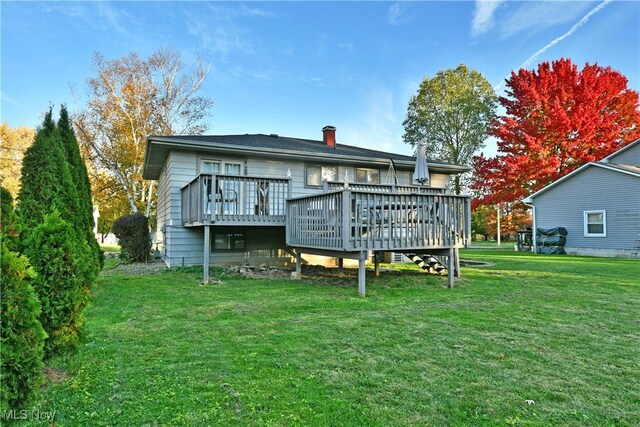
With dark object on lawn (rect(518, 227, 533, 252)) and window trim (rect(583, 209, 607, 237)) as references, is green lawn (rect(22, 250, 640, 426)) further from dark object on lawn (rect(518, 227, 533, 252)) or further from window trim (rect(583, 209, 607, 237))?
dark object on lawn (rect(518, 227, 533, 252))

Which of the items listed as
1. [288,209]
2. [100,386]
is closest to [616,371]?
[100,386]

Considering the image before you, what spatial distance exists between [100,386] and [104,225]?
35.5m

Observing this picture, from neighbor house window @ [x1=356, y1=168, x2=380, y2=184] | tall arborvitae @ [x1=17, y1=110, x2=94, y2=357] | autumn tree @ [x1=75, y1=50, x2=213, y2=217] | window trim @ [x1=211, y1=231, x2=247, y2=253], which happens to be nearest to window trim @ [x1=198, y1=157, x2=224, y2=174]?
window trim @ [x1=211, y1=231, x2=247, y2=253]

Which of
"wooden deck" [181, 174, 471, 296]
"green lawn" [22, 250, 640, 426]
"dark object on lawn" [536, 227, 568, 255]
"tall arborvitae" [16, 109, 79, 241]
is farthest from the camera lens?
"dark object on lawn" [536, 227, 568, 255]

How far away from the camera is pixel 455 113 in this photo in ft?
91.4

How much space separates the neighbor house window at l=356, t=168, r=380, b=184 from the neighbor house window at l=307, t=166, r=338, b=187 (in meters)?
0.90

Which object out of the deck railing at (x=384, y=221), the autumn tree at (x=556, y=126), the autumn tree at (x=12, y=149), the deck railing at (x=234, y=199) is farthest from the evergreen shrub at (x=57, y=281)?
the autumn tree at (x=12, y=149)

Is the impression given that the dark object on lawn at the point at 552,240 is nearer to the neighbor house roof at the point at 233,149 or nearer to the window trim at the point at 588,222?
the window trim at the point at 588,222

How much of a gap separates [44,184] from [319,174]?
811 centimetres

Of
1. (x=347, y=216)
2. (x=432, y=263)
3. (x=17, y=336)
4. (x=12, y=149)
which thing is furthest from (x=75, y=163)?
(x=12, y=149)

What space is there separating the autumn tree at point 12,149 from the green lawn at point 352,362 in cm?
2607

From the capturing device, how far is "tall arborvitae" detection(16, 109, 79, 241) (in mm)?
4062

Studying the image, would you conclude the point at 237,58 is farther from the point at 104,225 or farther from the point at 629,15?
the point at 104,225

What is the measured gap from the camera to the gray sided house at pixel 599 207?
14.9 meters
